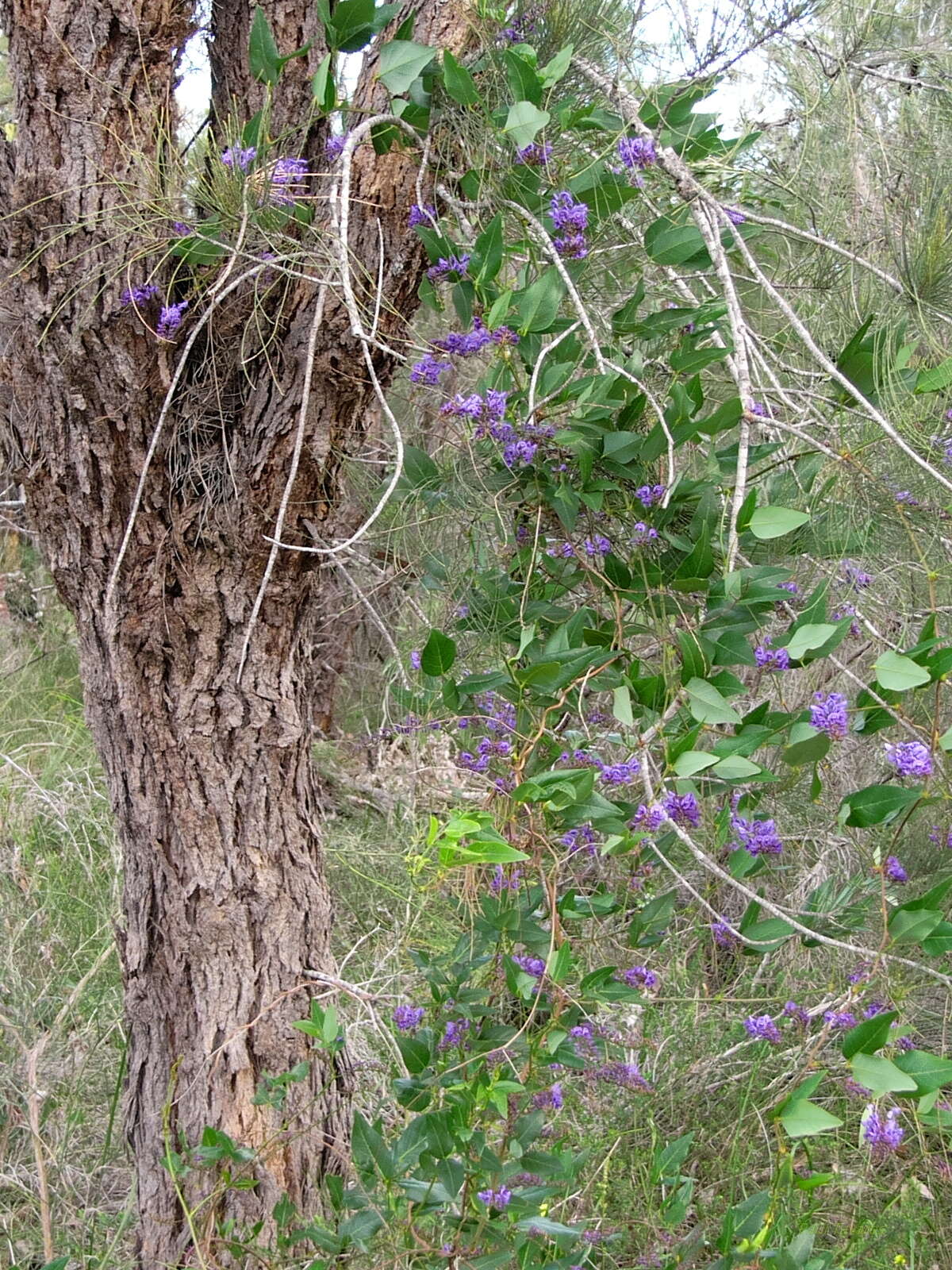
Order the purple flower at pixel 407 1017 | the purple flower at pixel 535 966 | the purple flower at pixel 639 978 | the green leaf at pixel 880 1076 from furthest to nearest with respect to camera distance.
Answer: the purple flower at pixel 639 978
the purple flower at pixel 407 1017
the purple flower at pixel 535 966
the green leaf at pixel 880 1076

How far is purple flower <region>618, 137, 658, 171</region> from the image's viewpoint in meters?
1.05

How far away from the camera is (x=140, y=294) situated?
1250mm

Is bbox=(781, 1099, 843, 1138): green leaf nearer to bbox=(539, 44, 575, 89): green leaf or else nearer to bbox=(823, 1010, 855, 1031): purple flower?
bbox=(823, 1010, 855, 1031): purple flower

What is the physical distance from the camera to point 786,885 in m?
2.72

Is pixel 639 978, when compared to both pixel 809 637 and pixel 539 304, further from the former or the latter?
pixel 539 304

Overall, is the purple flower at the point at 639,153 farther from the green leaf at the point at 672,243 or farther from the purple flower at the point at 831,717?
the purple flower at the point at 831,717

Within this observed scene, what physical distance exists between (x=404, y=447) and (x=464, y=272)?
22 cm

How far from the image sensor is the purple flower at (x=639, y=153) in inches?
41.2

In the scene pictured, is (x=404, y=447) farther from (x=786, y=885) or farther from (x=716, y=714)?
(x=786, y=885)

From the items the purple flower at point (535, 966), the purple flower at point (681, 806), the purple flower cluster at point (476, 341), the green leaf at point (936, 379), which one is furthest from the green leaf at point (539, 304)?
the purple flower at point (535, 966)

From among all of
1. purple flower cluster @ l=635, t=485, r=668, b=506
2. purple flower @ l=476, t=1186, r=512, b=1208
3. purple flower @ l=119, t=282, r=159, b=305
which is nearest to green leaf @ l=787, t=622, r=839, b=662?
purple flower cluster @ l=635, t=485, r=668, b=506

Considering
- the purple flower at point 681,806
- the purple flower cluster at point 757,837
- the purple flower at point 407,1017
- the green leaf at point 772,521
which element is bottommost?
the purple flower at point 407,1017

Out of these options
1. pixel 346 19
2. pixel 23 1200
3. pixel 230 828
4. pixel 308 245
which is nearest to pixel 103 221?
pixel 308 245

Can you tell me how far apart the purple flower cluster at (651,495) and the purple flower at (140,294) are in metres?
0.61
